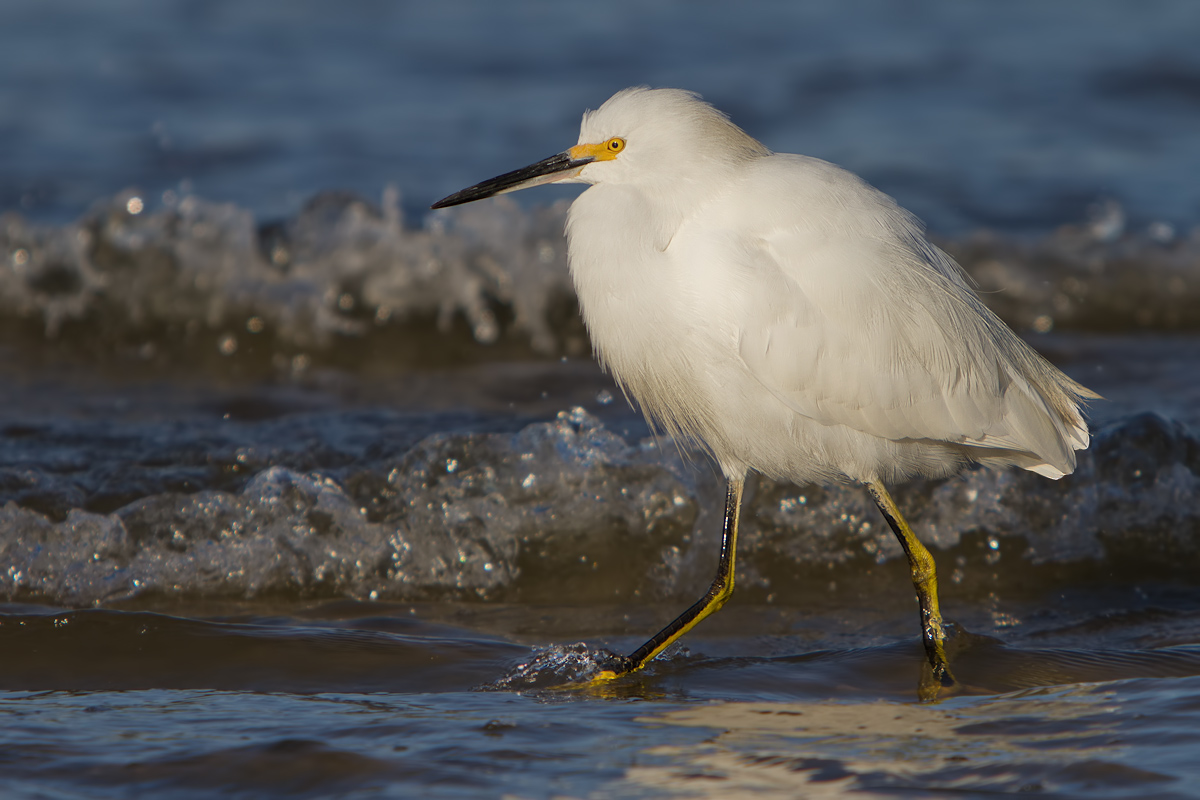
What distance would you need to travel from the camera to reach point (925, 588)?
3838mm

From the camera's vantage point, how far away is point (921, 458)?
379 centimetres

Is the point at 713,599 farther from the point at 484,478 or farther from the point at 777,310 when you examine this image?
the point at 484,478

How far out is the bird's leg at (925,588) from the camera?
3664 millimetres

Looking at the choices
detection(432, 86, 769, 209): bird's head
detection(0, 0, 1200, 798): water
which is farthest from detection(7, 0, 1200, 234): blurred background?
detection(432, 86, 769, 209): bird's head

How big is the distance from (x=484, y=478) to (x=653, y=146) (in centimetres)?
172

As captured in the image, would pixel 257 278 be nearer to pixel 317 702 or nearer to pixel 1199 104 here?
pixel 317 702

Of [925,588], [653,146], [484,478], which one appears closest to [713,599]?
[925,588]

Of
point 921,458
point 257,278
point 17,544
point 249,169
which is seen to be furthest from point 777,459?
point 249,169

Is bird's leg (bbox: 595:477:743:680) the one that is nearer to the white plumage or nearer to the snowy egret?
the snowy egret

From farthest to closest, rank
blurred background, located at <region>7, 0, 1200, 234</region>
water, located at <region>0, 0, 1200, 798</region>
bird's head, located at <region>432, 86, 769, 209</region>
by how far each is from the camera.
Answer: blurred background, located at <region>7, 0, 1200, 234</region> → bird's head, located at <region>432, 86, 769, 209</region> → water, located at <region>0, 0, 1200, 798</region>

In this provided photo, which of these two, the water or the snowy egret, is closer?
the water

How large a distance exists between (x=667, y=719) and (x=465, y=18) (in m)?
10.3

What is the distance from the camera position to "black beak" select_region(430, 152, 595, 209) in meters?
3.61

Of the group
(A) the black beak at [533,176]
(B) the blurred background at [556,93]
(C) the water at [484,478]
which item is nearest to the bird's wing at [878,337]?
(A) the black beak at [533,176]
